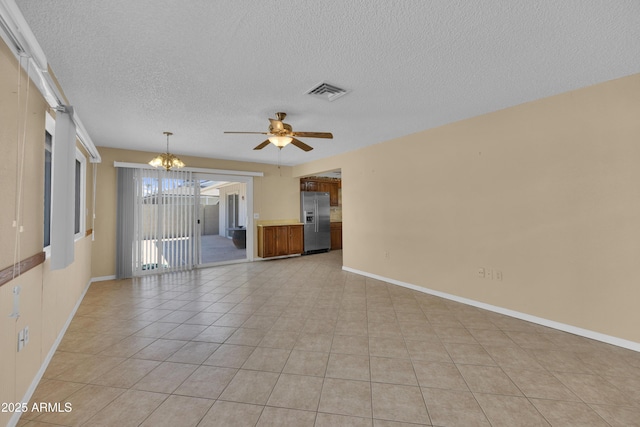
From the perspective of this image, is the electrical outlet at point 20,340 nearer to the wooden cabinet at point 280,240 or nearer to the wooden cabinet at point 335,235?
the wooden cabinet at point 280,240

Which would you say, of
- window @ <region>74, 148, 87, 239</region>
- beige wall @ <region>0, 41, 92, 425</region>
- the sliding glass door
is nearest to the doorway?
the sliding glass door

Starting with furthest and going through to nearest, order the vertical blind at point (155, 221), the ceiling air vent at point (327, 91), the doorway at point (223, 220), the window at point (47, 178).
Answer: the doorway at point (223, 220), the vertical blind at point (155, 221), the ceiling air vent at point (327, 91), the window at point (47, 178)

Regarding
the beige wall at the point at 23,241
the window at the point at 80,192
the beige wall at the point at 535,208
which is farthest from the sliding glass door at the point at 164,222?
the beige wall at the point at 535,208

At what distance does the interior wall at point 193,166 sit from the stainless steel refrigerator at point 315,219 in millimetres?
278

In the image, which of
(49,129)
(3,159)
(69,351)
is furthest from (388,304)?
(49,129)

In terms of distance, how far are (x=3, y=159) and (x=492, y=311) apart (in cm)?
481

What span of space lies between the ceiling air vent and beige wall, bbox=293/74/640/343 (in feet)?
6.57

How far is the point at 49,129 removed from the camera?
98.9 inches

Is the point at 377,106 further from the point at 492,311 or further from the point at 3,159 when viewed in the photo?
the point at 3,159

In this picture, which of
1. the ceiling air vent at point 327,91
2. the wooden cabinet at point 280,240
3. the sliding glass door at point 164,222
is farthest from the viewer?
the wooden cabinet at point 280,240

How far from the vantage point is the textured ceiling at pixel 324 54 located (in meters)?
1.76

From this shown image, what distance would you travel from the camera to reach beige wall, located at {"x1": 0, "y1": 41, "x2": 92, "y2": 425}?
5.12 ft

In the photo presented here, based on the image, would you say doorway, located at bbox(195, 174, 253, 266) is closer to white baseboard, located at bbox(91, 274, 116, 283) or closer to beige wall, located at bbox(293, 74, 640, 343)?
white baseboard, located at bbox(91, 274, 116, 283)

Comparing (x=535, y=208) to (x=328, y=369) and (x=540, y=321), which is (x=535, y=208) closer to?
(x=540, y=321)
